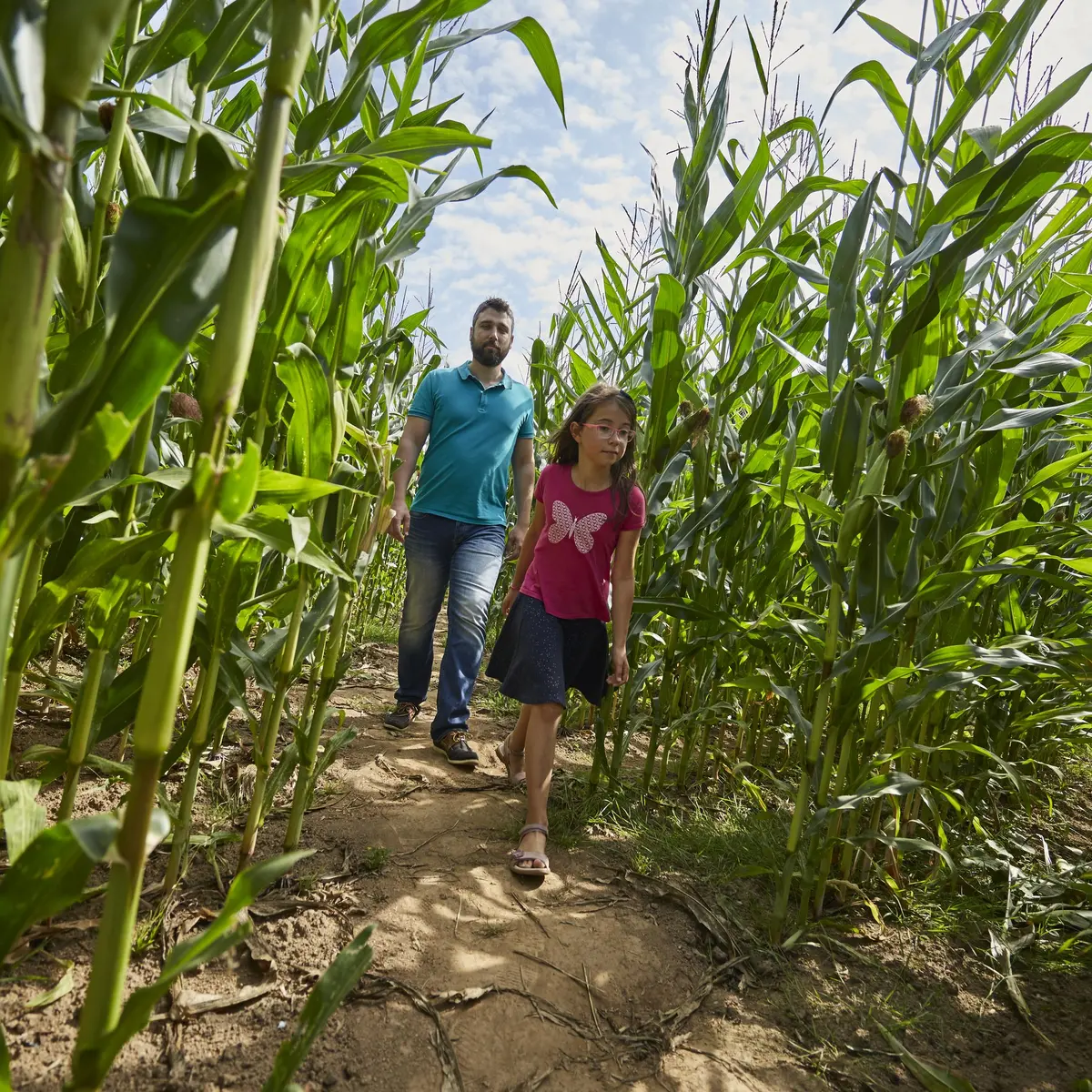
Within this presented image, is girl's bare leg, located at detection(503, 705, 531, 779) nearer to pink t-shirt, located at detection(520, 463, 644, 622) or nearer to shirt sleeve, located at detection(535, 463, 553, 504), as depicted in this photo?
pink t-shirt, located at detection(520, 463, 644, 622)

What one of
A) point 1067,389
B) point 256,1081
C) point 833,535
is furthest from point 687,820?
point 1067,389

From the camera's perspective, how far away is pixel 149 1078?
1173 mm

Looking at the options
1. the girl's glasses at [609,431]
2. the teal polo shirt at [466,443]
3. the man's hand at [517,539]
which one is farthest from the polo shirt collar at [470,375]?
the girl's glasses at [609,431]

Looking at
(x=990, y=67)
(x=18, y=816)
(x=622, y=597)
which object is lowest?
(x=18, y=816)

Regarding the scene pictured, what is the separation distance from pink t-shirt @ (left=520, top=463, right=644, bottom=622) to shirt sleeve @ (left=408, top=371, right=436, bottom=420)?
118 centimetres

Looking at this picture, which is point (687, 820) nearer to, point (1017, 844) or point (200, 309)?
point (1017, 844)

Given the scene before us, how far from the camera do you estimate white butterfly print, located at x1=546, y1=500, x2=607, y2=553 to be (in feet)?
7.85

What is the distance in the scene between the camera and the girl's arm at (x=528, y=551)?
2551 millimetres

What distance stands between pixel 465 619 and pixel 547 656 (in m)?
0.89

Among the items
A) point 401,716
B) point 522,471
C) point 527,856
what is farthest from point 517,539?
point 527,856

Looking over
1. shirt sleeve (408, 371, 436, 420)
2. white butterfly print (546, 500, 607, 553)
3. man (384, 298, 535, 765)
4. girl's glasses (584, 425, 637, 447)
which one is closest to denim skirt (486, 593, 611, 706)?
white butterfly print (546, 500, 607, 553)

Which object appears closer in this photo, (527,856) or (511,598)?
(527,856)

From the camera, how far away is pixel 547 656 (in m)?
2.33

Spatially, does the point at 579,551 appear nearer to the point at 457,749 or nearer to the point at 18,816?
the point at 457,749
